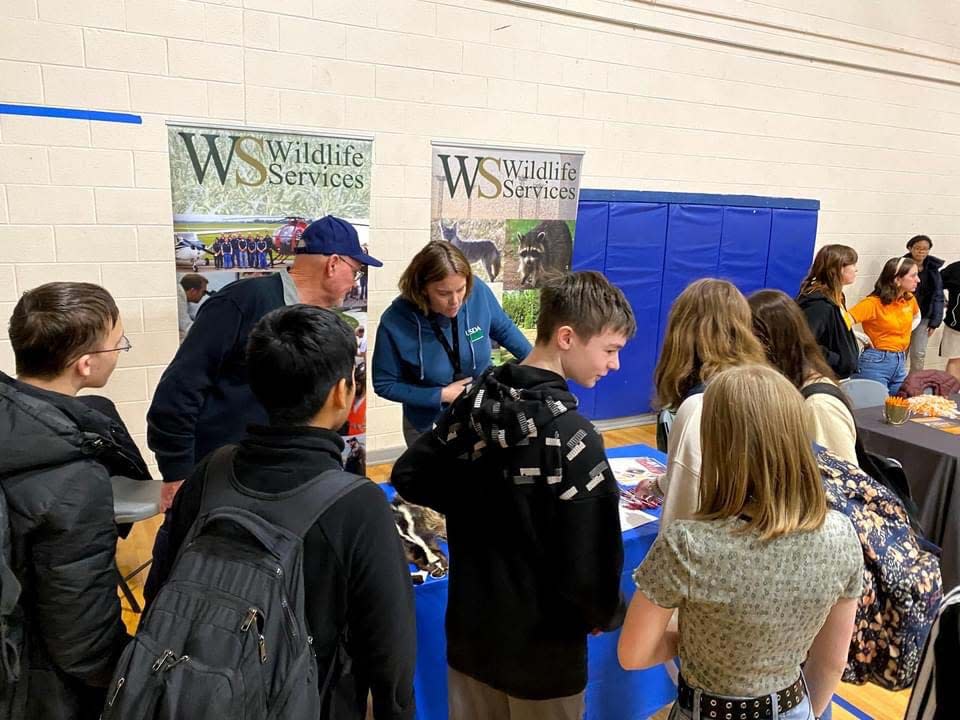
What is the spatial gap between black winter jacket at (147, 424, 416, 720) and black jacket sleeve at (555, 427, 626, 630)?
1.07ft

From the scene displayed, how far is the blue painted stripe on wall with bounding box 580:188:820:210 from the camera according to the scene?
4879mm

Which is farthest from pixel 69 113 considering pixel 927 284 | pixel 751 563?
pixel 927 284

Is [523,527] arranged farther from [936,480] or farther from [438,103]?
[438,103]

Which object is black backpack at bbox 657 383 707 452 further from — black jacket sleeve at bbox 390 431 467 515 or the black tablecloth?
the black tablecloth

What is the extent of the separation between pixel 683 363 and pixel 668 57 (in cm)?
394

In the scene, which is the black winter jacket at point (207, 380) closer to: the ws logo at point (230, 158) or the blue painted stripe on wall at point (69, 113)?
the ws logo at point (230, 158)

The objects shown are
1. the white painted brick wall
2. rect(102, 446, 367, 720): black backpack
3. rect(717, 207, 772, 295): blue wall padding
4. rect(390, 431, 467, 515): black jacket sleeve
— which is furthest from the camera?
rect(717, 207, 772, 295): blue wall padding

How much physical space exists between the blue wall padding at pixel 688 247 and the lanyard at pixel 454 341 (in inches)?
124

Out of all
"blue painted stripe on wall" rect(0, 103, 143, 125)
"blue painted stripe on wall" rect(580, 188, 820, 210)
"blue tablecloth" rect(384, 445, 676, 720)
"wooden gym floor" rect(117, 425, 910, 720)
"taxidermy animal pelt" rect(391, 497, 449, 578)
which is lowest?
"wooden gym floor" rect(117, 425, 910, 720)

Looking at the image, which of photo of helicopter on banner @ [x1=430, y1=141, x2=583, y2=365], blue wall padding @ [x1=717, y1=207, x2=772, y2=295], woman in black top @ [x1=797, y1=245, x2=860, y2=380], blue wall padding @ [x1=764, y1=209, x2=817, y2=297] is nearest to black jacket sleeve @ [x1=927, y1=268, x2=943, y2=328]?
blue wall padding @ [x1=764, y1=209, x2=817, y2=297]

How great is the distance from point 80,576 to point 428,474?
701mm

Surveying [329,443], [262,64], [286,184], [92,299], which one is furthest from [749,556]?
[262,64]

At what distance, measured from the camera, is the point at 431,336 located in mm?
2457

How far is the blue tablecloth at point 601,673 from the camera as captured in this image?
1.74m
